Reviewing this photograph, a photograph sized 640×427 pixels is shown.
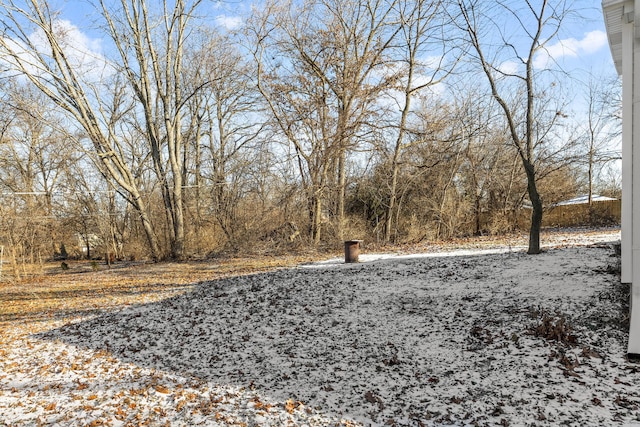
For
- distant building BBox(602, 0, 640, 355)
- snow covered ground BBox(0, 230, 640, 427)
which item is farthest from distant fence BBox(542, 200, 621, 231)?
distant building BBox(602, 0, 640, 355)

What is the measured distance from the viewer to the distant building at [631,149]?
3982mm

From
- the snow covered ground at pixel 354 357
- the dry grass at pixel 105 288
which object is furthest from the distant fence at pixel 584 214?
the dry grass at pixel 105 288

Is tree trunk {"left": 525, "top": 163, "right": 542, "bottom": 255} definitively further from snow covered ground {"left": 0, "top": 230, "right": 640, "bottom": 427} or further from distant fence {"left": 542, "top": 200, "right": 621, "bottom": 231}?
distant fence {"left": 542, "top": 200, "right": 621, "bottom": 231}

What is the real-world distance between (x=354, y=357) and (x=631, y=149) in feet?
12.8

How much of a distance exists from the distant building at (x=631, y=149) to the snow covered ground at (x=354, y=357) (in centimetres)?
67

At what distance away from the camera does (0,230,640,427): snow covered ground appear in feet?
11.7

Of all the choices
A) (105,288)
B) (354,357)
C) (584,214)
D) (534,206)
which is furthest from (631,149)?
(584,214)

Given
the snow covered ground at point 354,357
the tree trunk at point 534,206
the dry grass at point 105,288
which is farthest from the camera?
the tree trunk at point 534,206

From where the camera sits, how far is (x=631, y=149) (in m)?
4.12

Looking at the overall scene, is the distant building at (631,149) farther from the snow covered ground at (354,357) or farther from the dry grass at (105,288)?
the dry grass at (105,288)

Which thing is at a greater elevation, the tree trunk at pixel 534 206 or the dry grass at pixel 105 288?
the tree trunk at pixel 534 206

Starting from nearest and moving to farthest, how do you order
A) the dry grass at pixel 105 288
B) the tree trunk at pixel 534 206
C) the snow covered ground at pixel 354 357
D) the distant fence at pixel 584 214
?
the snow covered ground at pixel 354 357 < the dry grass at pixel 105 288 < the tree trunk at pixel 534 206 < the distant fence at pixel 584 214

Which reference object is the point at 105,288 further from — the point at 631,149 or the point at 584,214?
the point at 584,214

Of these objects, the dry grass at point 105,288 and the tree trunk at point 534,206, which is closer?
the dry grass at point 105,288
